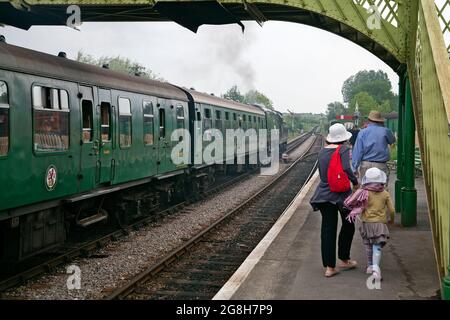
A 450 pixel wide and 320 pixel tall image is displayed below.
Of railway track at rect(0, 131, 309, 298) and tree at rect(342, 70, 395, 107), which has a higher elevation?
tree at rect(342, 70, 395, 107)

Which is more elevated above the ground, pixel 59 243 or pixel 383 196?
pixel 383 196

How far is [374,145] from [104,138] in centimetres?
482

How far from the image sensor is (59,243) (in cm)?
899

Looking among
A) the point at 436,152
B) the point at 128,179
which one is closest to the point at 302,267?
the point at 436,152

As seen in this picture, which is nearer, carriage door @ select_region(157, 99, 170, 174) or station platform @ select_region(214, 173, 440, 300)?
station platform @ select_region(214, 173, 440, 300)

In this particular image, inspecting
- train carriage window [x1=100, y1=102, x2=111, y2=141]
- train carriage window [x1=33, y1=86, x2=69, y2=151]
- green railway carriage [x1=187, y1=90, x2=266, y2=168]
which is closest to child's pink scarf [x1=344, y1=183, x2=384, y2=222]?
train carriage window [x1=33, y1=86, x2=69, y2=151]

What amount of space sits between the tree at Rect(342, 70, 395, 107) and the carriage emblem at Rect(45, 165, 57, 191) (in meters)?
116

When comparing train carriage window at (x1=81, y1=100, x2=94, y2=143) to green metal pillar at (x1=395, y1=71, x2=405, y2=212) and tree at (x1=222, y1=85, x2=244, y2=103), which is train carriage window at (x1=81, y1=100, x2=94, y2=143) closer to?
green metal pillar at (x1=395, y1=71, x2=405, y2=212)

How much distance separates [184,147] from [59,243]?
7002mm

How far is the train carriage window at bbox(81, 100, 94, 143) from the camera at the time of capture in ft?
31.3

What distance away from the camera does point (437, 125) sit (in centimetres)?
565

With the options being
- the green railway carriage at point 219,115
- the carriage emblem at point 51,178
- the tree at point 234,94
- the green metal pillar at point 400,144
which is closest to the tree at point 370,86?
the tree at point 234,94

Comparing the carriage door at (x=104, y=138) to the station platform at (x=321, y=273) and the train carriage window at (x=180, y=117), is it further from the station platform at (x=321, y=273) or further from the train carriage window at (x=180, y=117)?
the train carriage window at (x=180, y=117)
